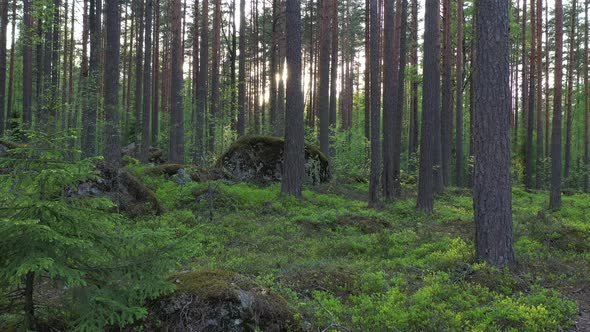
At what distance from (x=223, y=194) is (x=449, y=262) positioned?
7401 millimetres

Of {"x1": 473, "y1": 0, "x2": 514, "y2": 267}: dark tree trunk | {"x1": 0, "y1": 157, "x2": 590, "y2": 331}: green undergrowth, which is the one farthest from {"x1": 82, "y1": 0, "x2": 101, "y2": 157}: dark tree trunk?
{"x1": 473, "y1": 0, "x2": 514, "y2": 267}: dark tree trunk

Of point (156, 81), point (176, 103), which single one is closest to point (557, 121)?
point (176, 103)

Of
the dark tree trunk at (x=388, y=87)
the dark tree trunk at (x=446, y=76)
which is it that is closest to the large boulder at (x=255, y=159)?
the dark tree trunk at (x=388, y=87)

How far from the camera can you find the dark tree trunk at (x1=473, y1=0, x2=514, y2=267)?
6477mm

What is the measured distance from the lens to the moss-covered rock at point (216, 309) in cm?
366

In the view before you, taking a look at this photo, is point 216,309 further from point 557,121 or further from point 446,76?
point 446,76

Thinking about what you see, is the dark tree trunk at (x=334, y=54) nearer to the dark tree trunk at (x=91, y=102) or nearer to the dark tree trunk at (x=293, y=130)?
the dark tree trunk at (x=293, y=130)

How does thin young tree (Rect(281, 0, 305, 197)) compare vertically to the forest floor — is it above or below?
above

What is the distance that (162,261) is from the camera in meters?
3.50

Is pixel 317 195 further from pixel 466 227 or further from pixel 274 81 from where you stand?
pixel 274 81

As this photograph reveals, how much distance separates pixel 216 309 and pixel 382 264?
13.4 ft

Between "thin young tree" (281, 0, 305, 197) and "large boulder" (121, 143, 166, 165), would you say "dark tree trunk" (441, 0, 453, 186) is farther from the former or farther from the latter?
"large boulder" (121, 143, 166, 165)

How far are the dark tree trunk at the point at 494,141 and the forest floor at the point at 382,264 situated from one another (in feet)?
1.59

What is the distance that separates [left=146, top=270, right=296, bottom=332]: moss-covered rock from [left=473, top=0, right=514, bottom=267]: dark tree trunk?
407cm
